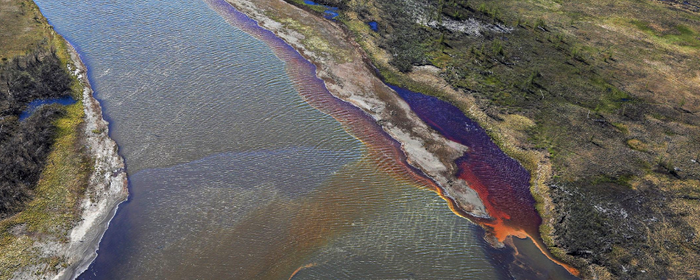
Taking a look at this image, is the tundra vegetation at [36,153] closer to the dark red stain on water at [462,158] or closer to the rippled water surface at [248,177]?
the rippled water surface at [248,177]

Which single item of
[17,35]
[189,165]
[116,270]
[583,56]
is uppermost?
[583,56]

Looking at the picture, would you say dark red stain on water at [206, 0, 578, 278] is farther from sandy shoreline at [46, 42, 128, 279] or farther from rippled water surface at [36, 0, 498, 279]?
sandy shoreline at [46, 42, 128, 279]

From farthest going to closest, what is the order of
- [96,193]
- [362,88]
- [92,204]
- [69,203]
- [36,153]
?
[362,88], [36,153], [96,193], [92,204], [69,203]

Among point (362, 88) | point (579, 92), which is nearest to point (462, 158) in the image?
point (362, 88)

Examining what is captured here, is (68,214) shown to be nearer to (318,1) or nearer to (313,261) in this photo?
(313,261)

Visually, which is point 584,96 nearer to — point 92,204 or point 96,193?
point 96,193

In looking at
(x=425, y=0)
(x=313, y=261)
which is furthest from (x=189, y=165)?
(x=425, y=0)
